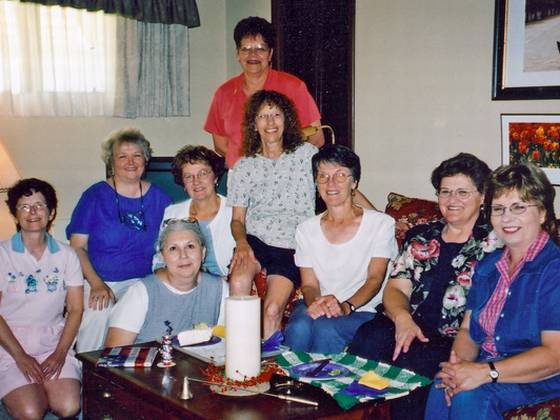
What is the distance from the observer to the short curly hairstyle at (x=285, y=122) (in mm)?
3391

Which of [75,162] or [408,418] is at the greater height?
[75,162]

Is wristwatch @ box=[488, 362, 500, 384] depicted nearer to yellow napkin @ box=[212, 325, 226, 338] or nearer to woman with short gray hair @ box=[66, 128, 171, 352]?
yellow napkin @ box=[212, 325, 226, 338]

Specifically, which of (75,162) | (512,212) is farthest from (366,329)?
(75,162)

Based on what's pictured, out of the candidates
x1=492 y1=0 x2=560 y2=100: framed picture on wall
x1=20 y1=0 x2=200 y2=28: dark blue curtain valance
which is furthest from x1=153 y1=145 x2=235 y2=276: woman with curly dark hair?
x1=20 y1=0 x2=200 y2=28: dark blue curtain valance

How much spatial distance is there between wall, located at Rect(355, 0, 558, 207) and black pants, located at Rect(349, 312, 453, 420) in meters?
1.30

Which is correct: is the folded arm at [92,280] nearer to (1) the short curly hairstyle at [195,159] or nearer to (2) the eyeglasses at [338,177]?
(1) the short curly hairstyle at [195,159]

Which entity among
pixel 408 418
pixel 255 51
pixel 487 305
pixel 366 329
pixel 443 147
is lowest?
pixel 408 418

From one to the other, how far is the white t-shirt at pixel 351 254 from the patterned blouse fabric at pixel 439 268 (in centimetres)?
14

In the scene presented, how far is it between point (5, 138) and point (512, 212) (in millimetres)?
3422

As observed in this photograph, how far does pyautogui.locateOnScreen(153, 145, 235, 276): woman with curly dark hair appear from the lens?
3.40m

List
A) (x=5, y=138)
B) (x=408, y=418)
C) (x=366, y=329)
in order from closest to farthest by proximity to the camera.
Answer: (x=408, y=418) < (x=366, y=329) < (x=5, y=138)

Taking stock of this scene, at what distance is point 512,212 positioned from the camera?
2279 millimetres

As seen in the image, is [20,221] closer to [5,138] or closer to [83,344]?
[83,344]

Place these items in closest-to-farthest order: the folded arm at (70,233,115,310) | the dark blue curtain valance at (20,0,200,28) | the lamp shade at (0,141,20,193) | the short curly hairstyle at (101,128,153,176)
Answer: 1. the folded arm at (70,233,115,310)
2. the short curly hairstyle at (101,128,153,176)
3. the lamp shade at (0,141,20,193)
4. the dark blue curtain valance at (20,0,200,28)
